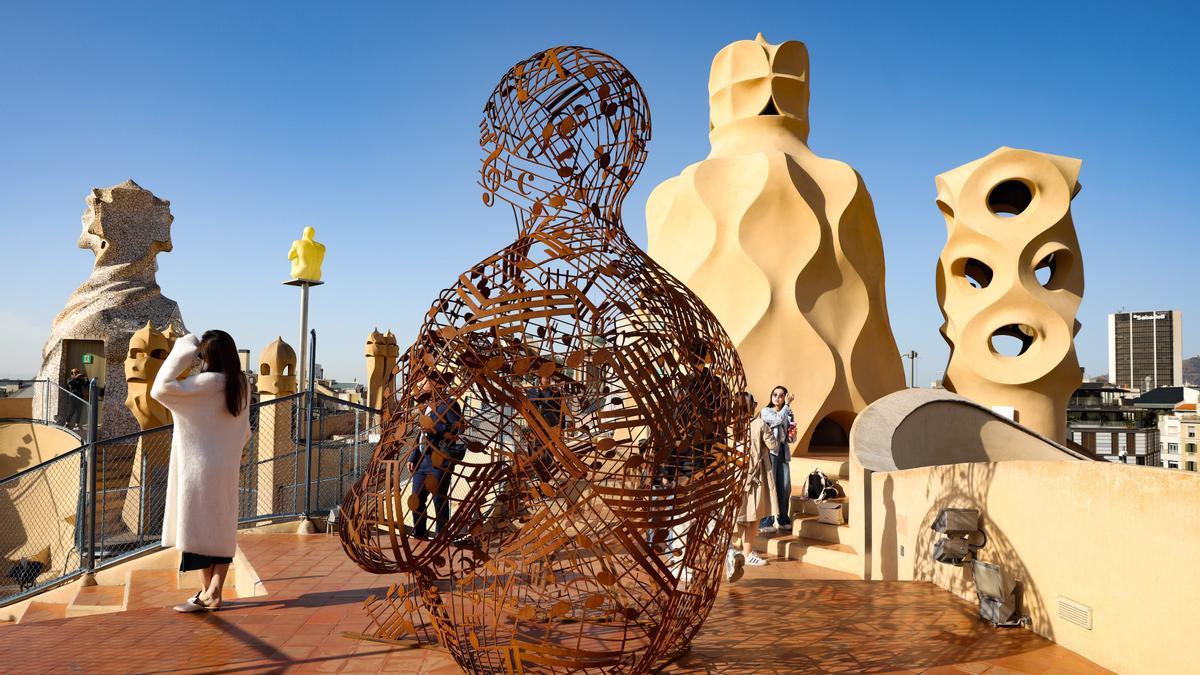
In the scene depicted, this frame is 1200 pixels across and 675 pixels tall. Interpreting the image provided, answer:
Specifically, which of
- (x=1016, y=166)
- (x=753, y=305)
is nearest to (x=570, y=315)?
(x=753, y=305)

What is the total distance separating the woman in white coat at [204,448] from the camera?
420 centimetres

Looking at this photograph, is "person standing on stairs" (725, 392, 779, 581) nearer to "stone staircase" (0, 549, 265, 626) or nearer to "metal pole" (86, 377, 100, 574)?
"stone staircase" (0, 549, 265, 626)

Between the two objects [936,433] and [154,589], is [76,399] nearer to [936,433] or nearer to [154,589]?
[154,589]

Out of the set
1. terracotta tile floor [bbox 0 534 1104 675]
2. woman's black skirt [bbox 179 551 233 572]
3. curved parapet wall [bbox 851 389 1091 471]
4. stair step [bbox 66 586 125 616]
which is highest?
curved parapet wall [bbox 851 389 1091 471]

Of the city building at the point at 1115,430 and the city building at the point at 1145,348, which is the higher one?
the city building at the point at 1145,348

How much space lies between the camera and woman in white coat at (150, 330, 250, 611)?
4.20m

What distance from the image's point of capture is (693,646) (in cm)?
381

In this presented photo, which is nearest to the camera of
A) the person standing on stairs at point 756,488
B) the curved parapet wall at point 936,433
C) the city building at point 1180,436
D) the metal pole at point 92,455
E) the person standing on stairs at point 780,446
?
the metal pole at point 92,455

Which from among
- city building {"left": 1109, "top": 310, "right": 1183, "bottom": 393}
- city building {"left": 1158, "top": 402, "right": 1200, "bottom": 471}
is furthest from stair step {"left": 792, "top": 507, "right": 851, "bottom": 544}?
city building {"left": 1109, "top": 310, "right": 1183, "bottom": 393}

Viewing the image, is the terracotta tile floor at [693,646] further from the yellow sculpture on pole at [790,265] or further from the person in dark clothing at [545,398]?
the yellow sculpture on pole at [790,265]

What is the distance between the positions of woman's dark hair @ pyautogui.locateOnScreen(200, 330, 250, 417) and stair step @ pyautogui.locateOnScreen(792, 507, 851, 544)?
18.0ft

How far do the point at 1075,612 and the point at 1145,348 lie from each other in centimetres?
12703

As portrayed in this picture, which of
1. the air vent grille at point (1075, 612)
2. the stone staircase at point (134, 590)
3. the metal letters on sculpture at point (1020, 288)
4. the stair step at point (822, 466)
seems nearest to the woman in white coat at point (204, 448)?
the stone staircase at point (134, 590)

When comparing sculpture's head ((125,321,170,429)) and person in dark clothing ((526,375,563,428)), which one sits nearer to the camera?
person in dark clothing ((526,375,563,428))
